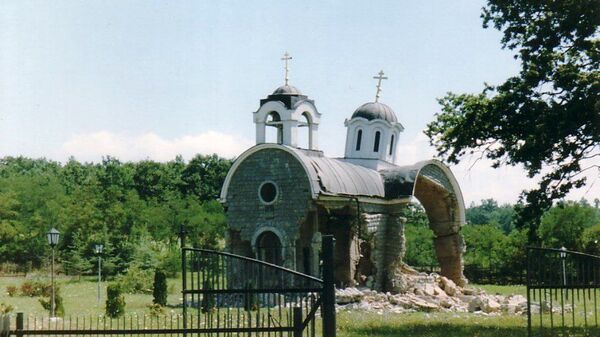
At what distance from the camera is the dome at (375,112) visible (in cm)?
3662

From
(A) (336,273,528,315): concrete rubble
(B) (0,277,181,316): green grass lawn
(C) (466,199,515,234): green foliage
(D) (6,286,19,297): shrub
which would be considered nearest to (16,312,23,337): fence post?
(B) (0,277,181,316): green grass lawn

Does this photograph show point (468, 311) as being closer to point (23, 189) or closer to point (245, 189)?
point (245, 189)

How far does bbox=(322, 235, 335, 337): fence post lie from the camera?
37.8 ft

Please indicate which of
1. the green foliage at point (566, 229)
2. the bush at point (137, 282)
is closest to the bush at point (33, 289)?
the bush at point (137, 282)

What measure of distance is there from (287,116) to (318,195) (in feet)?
12.2

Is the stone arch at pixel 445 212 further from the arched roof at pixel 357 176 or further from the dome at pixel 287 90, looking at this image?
the dome at pixel 287 90

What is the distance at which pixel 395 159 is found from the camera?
124ft

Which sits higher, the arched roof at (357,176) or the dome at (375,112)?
the dome at (375,112)

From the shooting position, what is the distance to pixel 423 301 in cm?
3016

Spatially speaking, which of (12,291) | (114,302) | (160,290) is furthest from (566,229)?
(114,302)

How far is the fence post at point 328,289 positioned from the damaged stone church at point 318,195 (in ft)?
60.8

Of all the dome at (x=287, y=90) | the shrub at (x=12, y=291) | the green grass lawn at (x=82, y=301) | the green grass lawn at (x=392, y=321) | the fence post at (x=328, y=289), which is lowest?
the green grass lawn at (x=392, y=321)

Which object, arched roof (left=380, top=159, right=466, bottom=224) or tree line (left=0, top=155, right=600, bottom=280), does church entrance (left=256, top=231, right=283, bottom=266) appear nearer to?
arched roof (left=380, top=159, right=466, bottom=224)

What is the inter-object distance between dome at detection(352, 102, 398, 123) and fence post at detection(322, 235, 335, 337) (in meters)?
25.3
